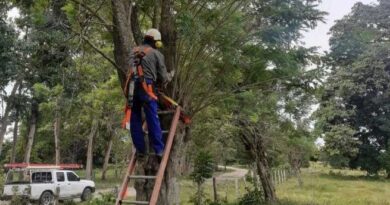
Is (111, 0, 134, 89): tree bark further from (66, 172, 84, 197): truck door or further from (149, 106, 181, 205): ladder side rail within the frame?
(66, 172, 84, 197): truck door

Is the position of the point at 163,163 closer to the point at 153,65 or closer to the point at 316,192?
the point at 153,65

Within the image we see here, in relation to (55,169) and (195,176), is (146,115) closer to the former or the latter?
(195,176)

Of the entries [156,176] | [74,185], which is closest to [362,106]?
[74,185]

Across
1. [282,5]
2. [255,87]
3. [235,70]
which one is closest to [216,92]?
[235,70]

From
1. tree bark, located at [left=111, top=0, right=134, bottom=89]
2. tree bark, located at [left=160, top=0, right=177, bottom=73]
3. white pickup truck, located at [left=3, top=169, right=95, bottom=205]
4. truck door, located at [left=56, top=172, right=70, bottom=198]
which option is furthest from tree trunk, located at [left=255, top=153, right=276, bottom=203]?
tree bark, located at [left=111, top=0, right=134, bottom=89]

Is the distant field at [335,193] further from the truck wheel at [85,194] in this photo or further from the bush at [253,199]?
the truck wheel at [85,194]

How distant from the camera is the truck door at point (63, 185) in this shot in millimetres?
19016

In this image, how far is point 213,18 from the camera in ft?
21.1

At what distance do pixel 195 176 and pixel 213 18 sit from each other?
861 cm

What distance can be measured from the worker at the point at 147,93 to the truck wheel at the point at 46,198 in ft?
44.2

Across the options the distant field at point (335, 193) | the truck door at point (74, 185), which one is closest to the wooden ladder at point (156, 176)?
the distant field at point (335, 193)

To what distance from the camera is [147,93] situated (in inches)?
202

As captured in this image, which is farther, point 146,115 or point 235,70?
point 235,70

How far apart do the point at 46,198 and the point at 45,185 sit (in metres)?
0.51
